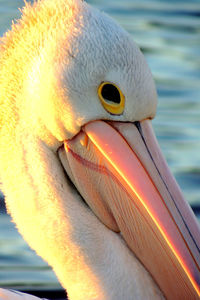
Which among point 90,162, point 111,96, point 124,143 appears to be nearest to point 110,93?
point 111,96

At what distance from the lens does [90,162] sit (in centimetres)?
475

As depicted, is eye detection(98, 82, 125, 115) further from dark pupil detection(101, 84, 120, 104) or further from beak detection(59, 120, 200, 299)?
beak detection(59, 120, 200, 299)

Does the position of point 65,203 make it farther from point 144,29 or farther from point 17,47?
point 144,29

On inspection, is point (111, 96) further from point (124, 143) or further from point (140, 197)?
point (140, 197)

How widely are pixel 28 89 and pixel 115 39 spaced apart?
485 millimetres

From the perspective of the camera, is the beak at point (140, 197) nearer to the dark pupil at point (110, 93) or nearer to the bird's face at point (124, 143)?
the bird's face at point (124, 143)

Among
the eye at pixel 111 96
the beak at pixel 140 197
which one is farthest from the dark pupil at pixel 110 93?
the beak at pixel 140 197

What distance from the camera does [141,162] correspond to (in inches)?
181

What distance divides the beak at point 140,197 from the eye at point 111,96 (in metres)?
0.12

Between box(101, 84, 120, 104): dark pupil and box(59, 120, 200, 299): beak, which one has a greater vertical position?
box(101, 84, 120, 104): dark pupil

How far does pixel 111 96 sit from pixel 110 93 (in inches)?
0.6

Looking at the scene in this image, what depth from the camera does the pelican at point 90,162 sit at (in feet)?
14.8

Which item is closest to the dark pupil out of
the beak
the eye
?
the eye

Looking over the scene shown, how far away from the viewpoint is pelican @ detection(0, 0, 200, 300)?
4.51m
